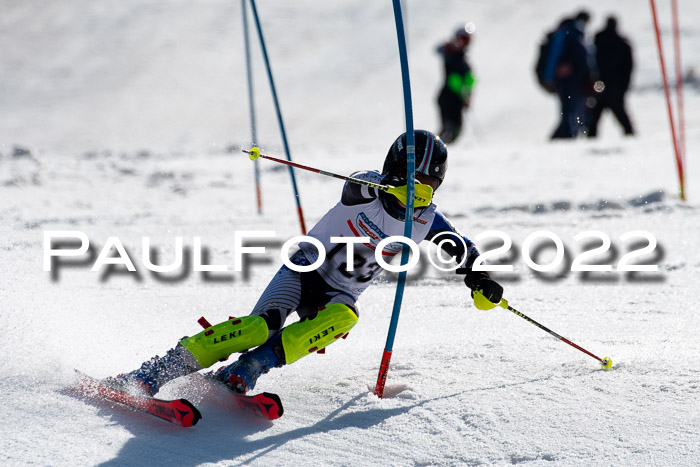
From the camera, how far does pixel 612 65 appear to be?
1277cm

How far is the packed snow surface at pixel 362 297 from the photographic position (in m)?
3.15

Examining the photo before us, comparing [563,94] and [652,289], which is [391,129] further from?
[652,289]

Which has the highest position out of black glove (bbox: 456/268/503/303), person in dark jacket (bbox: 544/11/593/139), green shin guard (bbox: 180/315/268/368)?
person in dark jacket (bbox: 544/11/593/139)

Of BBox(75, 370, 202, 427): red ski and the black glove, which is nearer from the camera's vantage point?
BBox(75, 370, 202, 427): red ski

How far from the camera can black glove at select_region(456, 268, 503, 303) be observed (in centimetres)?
373


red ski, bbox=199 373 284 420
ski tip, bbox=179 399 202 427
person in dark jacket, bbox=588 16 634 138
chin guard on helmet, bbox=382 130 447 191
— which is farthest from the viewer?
person in dark jacket, bbox=588 16 634 138

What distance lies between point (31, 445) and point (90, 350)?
3.69 ft

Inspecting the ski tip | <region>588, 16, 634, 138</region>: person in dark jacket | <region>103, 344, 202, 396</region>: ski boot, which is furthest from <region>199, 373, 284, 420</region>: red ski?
<region>588, 16, 634, 138</region>: person in dark jacket

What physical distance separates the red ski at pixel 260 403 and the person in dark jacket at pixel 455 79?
33.4ft

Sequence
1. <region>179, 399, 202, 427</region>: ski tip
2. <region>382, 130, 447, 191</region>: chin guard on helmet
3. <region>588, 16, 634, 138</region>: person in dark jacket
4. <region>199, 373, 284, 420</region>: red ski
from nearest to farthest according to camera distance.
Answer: <region>179, 399, 202, 427</region>: ski tip
<region>199, 373, 284, 420</region>: red ski
<region>382, 130, 447, 191</region>: chin guard on helmet
<region>588, 16, 634, 138</region>: person in dark jacket

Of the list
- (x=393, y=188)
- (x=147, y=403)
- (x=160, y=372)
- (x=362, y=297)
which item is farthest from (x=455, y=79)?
(x=147, y=403)

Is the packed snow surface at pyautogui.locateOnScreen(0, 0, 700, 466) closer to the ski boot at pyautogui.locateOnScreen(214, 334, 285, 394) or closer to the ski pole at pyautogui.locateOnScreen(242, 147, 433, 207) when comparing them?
the ski boot at pyautogui.locateOnScreen(214, 334, 285, 394)

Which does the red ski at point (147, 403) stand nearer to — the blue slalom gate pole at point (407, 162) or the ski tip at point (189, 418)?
the ski tip at point (189, 418)

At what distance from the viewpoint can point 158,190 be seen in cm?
962
